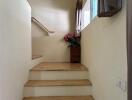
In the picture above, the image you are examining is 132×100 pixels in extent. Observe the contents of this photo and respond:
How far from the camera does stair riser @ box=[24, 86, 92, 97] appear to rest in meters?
2.96

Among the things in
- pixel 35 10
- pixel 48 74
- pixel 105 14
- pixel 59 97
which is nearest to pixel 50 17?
pixel 35 10

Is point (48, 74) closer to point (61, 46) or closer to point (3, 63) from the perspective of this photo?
point (3, 63)

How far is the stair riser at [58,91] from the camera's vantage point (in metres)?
2.96

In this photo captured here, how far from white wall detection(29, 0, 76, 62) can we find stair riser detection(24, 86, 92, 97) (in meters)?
2.41

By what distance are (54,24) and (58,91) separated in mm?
2917

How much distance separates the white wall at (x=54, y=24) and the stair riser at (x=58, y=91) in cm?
241

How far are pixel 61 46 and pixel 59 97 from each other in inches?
104

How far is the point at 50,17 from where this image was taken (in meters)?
5.44

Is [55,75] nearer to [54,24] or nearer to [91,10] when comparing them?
[91,10]

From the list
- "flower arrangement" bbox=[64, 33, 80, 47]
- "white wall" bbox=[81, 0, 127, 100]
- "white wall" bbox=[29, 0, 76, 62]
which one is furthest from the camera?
"white wall" bbox=[29, 0, 76, 62]

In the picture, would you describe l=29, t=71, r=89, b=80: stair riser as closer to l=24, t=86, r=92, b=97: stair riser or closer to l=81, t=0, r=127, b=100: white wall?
l=24, t=86, r=92, b=97: stair riser

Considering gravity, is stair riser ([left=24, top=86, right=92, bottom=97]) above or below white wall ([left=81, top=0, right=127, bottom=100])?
below

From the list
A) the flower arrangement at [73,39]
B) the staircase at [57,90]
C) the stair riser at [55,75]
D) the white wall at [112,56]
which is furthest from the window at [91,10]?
the staircase at [57,90]

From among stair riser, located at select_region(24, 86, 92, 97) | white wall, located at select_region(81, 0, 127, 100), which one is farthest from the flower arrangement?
white wall, located at select_region(81, 0, 127, 100)
